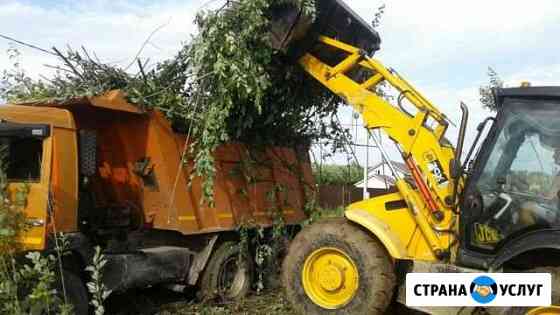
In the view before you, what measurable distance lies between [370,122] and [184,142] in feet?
7.53

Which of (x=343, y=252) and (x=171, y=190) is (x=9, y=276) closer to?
(x=171, y=190)

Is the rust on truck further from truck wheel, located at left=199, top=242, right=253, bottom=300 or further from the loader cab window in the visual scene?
the loader cab window

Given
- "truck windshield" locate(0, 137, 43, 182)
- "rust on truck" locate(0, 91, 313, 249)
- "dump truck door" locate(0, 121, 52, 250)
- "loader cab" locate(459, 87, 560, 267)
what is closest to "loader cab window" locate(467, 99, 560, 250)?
"loader cab" locate(459, 87, 560, 267)

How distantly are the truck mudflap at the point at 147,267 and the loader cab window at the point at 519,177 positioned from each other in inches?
135

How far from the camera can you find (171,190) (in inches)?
282

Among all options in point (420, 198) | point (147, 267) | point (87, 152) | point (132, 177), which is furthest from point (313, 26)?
point (147, 267)

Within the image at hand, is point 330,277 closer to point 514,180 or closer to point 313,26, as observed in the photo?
point 514,180

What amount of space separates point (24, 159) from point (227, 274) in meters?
3.24

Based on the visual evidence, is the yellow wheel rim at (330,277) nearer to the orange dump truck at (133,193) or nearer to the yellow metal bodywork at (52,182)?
the orange dump truck at (133,193)

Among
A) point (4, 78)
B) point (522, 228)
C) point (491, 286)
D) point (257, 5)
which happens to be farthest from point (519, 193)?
point (4, 78)

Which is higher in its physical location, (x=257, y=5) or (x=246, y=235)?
(x=257, y=5)

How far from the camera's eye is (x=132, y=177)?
Answer: 24.1 ft

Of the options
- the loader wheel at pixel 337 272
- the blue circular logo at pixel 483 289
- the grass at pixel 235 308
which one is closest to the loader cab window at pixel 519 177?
the blue circular logo at pixel 483 289

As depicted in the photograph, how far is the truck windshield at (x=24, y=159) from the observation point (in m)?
5.79
